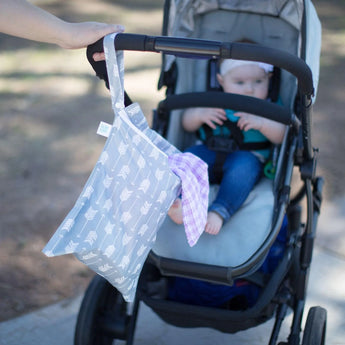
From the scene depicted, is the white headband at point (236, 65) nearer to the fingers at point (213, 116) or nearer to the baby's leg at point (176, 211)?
the fingers at point (213, 116)

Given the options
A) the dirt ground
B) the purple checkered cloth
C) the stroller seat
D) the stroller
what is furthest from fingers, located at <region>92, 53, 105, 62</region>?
the dirt ground

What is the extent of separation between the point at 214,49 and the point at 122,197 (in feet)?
1.73

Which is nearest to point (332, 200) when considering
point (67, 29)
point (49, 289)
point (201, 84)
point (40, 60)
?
point (201, 84)

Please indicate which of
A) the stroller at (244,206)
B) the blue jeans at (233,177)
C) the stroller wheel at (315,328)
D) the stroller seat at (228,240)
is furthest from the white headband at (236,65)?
the stroller wheel at (315,328)

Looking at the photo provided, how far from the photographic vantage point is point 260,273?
2.24 m

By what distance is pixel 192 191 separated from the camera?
185 cm

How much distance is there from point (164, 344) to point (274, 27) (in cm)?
159

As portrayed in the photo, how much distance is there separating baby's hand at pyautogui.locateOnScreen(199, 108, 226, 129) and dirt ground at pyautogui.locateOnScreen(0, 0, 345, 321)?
114cm

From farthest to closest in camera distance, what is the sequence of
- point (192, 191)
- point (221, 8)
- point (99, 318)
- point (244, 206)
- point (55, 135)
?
point (55, 135) < point (221, 8) < point (99, 318) < point (244, 206) < point (192, 191)

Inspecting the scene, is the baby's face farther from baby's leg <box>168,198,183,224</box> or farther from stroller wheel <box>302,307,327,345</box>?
stroller wheel <box>302,307,327,345</box>

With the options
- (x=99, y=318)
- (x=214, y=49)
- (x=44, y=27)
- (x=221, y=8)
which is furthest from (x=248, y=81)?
(x=99, y=318)

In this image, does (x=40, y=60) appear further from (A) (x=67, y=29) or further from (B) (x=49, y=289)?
(A) (x=67, y=29)

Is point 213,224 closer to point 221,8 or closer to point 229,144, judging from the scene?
point 229,144

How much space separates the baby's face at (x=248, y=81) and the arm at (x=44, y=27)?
0.85m
